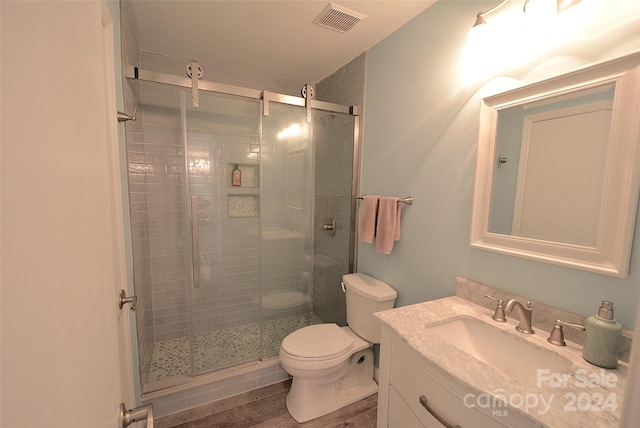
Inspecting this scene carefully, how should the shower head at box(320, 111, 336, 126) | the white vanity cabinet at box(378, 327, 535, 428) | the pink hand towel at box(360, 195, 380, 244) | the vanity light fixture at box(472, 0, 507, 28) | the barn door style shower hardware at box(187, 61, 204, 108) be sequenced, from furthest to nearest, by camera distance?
1. the shower head at box(320, 111, 336, 126)
2. the pink hand towel at box(360, 195, 380, 244)
3. the barn door style shower hardware at box(187, 61, 204, 108)
4. the vanity light fixture at box(472, 0, 507, 28)
5. the white vanity cabinet at box(378, 327, 535, 428)

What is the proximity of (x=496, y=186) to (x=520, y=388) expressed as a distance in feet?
2.77

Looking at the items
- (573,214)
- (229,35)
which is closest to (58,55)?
(573,214)

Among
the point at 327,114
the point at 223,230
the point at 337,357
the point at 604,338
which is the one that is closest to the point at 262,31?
the point at 327,114

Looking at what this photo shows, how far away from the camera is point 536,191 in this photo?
3.57ft

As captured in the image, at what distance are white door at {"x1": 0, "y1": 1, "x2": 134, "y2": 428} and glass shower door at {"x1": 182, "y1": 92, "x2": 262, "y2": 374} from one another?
5.09 ft

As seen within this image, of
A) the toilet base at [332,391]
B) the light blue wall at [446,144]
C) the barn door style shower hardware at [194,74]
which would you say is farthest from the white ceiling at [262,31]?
the toilet base at [332,391]

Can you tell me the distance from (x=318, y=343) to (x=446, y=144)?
1464 mm

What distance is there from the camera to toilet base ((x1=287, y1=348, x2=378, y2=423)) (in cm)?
166

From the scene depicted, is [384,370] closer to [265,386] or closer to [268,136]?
[265,386]

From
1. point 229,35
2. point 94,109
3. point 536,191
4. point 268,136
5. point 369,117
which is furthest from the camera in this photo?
point 268,136

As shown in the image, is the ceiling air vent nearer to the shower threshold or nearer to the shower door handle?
the shower door handle

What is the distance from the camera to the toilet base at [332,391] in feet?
5.46

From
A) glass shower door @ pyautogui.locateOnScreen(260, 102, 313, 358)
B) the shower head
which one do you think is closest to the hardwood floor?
glass shower door @ pyautogui.locateOnScreen(260, 102, 313, 358)

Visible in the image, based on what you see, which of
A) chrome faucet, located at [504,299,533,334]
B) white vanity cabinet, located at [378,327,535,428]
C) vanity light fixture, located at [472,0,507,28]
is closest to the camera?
white vanity cabinet, located at [378,327,535,428]
